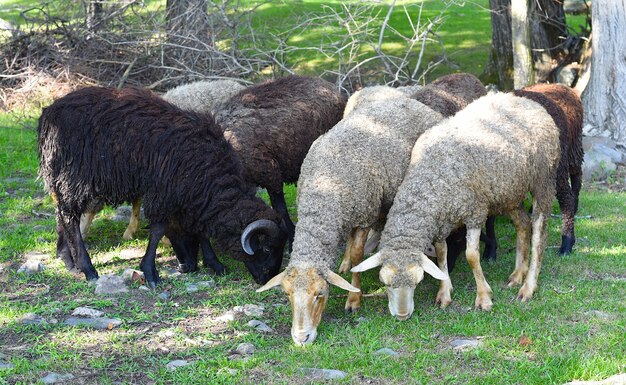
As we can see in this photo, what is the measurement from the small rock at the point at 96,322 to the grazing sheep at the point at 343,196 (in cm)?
121

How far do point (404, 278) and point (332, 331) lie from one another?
0.70m

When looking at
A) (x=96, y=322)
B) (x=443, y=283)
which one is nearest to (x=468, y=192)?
(x=443, y=283)

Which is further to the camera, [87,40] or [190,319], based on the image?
[87,40]

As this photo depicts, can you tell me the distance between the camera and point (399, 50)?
1664cm

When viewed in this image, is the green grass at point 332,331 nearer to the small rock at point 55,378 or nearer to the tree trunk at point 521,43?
the small rock at point 55,378

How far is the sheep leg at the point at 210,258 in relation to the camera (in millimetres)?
8164

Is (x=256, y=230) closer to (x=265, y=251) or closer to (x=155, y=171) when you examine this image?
(x=265, y=251)

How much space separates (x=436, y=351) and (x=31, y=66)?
1022 centimetres

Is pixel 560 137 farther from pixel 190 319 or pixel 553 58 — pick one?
pixel 553 58

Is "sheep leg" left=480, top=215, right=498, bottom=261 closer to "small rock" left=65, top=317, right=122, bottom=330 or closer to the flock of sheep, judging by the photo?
the flock of sheep

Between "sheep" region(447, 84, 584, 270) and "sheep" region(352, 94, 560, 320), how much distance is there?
468mm

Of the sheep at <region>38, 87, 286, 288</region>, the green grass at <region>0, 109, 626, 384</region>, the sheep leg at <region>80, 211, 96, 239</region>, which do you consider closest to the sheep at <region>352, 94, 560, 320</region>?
the green grass at <region>0, 109, 626, 384</region>

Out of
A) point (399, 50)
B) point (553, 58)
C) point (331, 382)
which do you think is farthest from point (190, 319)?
point (399, 50)

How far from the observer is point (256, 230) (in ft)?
25.0
